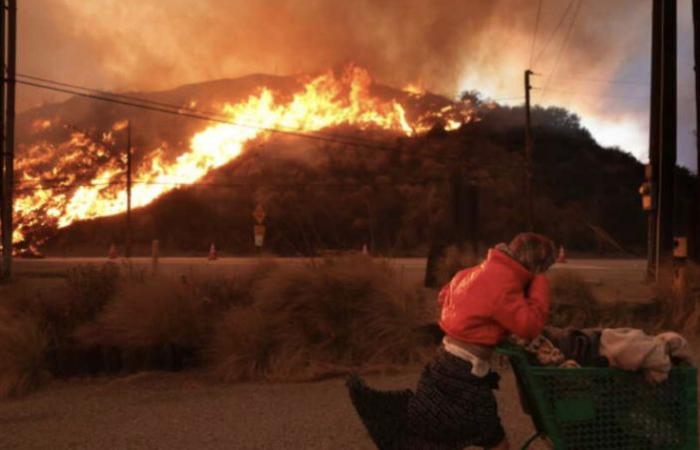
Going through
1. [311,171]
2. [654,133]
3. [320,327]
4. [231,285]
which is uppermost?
[311,171]

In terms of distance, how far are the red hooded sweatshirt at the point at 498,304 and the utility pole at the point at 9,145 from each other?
11.8 m

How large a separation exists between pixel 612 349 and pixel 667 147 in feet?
38.2

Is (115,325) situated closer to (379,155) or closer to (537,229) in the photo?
(537,229)

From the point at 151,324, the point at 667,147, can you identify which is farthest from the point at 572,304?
the point at 667,147

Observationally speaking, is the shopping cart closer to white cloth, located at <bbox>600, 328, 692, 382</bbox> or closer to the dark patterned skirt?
white cloth, located at <bbox>600, 328, 692, 382</bbox>

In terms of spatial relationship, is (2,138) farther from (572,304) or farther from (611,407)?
(611,407)

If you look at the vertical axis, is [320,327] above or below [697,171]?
below

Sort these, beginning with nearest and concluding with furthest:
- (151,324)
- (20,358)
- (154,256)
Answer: (20,358)
(151,324)
(154,256)

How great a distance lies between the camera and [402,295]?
24.3 feet

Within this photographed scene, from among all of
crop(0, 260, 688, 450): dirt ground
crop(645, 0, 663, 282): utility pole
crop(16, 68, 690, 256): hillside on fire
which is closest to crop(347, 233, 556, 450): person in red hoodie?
crop(0, 260, 688, 450): dirt ground

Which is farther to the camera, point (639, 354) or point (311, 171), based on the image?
point (311, 171)

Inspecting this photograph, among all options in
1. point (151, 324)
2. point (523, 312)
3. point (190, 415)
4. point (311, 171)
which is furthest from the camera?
point (311, 171)

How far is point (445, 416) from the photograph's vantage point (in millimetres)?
3160

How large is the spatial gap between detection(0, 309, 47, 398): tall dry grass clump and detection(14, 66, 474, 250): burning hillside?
32.6 m
